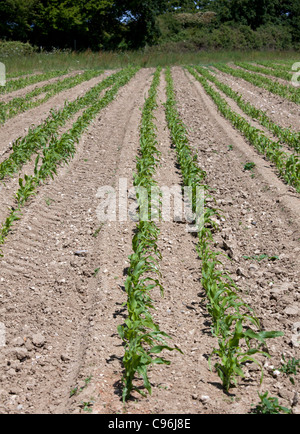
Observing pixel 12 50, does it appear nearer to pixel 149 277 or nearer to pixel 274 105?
pixel 274 105

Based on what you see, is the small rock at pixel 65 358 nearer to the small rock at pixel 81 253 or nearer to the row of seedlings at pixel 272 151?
the small rock at pixel 81 253

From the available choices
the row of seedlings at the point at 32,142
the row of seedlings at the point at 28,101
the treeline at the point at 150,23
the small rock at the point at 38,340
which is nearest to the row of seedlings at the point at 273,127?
the row of seedlings at the point at 32,142

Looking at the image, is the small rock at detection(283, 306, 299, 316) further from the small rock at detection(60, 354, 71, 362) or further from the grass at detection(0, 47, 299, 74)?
the grass at detection(0, 47, 299, 74)

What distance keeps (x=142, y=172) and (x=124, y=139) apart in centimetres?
280

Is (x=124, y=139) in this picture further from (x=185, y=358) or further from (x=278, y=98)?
(x=278, y=98)

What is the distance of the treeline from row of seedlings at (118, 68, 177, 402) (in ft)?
100

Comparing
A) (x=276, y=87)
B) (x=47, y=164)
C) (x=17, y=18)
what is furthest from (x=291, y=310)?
(x=17, y=18)

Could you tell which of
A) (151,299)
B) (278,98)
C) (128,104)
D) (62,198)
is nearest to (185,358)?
(151,299)

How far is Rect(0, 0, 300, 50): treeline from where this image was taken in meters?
35.9

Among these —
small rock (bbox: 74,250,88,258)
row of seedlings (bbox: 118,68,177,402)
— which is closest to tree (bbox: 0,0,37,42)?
row of seedlings (bbox: 118,68,177,402)

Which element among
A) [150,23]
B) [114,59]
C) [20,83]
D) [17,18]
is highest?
[150,23]

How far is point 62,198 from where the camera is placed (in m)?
6.57

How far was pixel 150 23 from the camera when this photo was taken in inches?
1581

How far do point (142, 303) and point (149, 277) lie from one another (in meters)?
0.68
